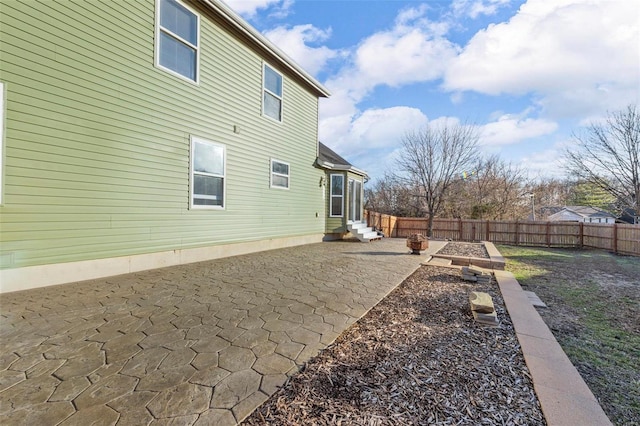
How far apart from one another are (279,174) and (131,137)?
459 centimetres

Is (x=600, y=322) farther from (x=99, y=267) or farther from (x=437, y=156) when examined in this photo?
(x=437, y=156)

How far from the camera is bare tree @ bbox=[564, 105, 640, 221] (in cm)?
1303

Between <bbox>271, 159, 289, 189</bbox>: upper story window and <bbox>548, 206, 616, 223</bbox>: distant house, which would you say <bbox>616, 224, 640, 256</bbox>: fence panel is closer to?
<bbox>271, 159, 289, 189</bbox>: upper story window

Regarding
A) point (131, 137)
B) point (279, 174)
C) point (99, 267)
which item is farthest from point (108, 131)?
point (279, 174)

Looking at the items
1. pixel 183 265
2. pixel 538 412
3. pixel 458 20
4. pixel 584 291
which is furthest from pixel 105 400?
pixel 458 20

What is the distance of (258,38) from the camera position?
7.75 metres

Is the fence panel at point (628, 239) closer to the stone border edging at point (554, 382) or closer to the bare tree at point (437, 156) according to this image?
the bare tree at point (437, 156)

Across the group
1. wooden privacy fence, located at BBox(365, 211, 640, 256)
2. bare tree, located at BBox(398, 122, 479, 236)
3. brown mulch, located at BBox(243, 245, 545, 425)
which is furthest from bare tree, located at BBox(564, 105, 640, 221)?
brown mulch, located at BBox(243, 245, 545, 425)

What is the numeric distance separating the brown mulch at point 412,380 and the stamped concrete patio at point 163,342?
180 millimetres

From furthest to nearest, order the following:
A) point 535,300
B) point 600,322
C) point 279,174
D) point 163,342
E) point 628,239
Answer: point 628,239, point 279,174, point 535,300, point 600,322, point 163,342

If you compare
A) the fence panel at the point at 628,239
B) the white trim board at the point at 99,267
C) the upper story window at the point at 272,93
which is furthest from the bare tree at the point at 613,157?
the white trim board at the point at 99,267

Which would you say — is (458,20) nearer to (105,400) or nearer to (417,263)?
(417,263)

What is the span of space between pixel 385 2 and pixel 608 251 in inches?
532

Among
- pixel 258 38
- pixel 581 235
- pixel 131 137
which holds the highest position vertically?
pixel 258 38
